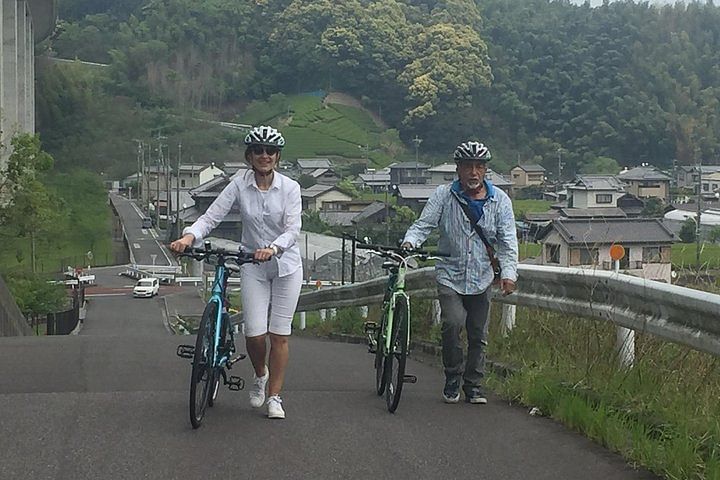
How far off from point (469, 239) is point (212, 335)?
178 centimetres

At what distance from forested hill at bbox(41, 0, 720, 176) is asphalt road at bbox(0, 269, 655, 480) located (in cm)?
3410

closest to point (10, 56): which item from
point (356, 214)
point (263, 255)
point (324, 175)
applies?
point (324, 175)

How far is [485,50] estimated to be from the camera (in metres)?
69.2

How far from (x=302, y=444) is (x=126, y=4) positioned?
12638cm

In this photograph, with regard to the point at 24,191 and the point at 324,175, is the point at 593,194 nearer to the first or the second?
the point at 24,191

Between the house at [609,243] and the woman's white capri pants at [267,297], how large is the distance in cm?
382

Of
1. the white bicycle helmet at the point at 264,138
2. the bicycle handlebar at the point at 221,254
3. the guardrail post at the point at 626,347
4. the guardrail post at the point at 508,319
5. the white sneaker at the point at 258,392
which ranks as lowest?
the white sneaker at the point at 258,392

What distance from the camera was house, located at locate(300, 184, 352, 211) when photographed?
3878 centimetres

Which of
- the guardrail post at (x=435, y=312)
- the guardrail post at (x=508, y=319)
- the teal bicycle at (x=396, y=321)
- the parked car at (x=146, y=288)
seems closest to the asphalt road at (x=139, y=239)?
the parked car at (x=146, y=288)

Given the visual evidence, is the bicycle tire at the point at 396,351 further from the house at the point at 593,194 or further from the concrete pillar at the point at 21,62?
the concrete pillar at the point at 21,62

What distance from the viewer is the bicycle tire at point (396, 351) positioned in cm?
661

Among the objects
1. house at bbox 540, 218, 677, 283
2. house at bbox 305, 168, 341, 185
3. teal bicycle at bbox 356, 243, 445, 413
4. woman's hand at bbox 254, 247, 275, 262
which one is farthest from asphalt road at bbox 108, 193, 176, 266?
woman's hand at bbox 254, 247, 275, 262

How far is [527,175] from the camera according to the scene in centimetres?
4050

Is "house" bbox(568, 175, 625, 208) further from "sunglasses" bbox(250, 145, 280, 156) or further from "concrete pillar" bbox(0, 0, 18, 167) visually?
"concrete pillar" bbox(0, 0, 18, 167)
